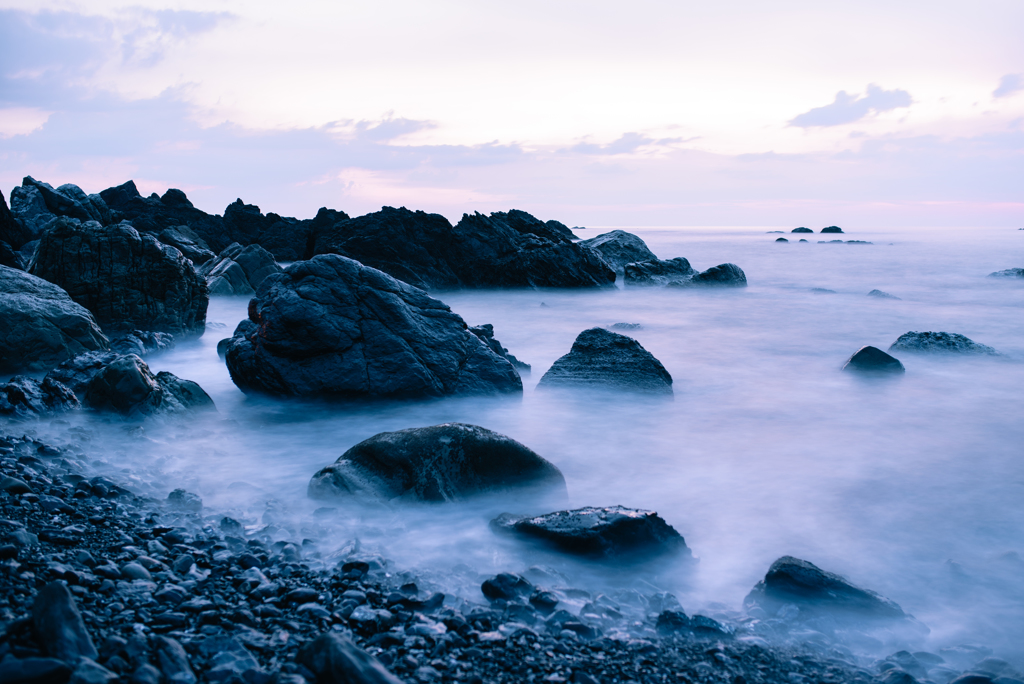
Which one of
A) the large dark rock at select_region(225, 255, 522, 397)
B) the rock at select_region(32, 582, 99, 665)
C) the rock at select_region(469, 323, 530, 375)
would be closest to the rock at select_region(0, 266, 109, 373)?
the large dark rock at select_region(225, 255, 522, 397)

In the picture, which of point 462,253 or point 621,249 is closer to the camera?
point 462,253

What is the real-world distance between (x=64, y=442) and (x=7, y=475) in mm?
1080

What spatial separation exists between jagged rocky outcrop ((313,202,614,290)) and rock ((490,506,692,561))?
48.9ft

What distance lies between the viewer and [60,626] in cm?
227

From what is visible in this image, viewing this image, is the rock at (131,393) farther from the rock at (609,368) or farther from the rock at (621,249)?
the rock at (621,249)

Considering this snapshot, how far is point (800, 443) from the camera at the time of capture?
5.79 m

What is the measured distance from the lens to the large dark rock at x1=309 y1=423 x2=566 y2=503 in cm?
417

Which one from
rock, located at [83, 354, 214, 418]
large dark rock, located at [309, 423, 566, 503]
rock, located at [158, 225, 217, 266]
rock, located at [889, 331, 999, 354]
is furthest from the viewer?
rock, located at [158, 225, 217, 266]

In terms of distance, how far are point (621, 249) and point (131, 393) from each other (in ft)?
63.8

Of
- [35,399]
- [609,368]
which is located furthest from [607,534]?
[35,399]

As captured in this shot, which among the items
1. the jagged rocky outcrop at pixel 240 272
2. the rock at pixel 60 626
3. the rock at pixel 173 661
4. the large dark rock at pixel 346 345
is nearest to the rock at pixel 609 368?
the large dark rock at pixel 346 345

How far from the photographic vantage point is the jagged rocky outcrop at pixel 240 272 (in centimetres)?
1625

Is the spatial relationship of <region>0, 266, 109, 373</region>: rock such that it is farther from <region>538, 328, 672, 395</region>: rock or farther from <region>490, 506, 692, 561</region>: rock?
<region>490, 506, 692, 561</region>: rock

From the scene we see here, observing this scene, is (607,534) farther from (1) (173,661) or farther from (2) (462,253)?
(2) (462,253)
